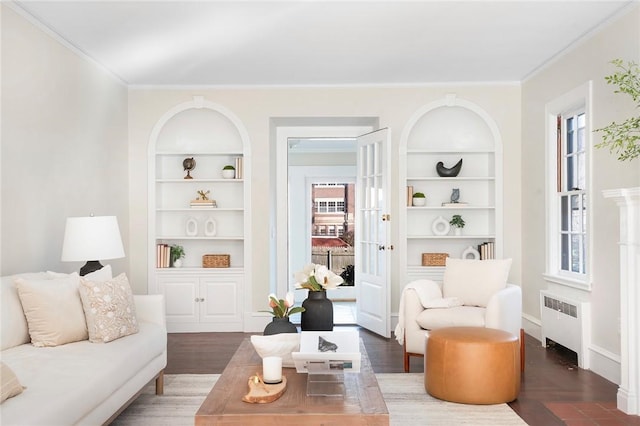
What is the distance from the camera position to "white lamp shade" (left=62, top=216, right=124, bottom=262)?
432cm

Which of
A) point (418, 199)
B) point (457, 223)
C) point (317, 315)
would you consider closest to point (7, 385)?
point (317, 315)

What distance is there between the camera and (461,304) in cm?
517

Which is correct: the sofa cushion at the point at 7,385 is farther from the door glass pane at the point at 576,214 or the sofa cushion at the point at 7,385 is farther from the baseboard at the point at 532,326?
the baseboard at the point at 532,326

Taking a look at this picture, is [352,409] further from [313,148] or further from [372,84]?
[313,148]

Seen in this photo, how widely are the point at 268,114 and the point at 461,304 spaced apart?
10.2ft

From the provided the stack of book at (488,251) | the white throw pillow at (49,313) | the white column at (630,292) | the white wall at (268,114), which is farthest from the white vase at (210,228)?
the white column at (630,292)

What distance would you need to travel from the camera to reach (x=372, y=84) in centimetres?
662

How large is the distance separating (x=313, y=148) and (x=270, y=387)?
7.31 m

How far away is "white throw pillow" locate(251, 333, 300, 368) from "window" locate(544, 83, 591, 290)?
2963 mm

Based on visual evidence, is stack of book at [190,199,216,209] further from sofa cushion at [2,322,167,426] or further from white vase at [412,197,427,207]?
sofa cushion at [2,322,167,426]

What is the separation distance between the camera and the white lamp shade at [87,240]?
4320mm

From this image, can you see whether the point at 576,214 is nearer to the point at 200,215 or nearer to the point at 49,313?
the point at 200,215

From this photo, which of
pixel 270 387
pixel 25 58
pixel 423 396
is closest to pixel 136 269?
pixel 25 58

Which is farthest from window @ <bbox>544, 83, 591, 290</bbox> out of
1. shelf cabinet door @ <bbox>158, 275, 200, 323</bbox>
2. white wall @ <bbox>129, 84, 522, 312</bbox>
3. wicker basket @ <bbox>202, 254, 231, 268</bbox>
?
A: shelf cabinet door @ <bbox>158, 275, 200, 323</bbox>
